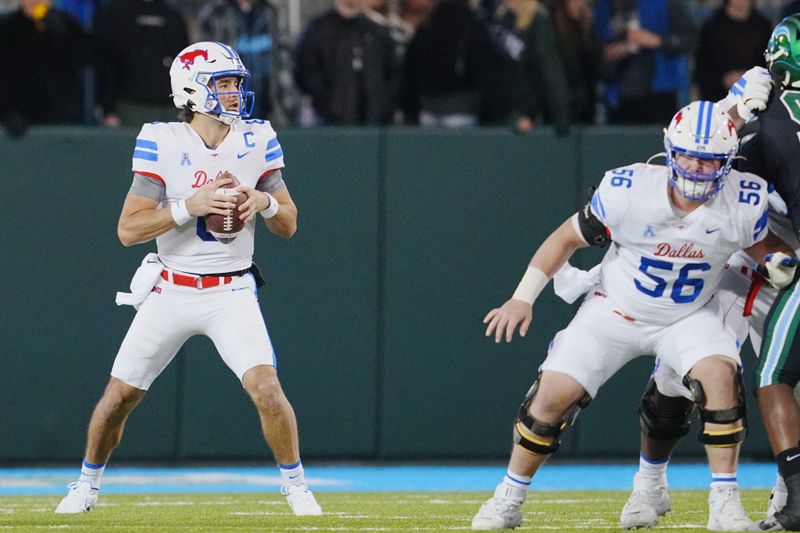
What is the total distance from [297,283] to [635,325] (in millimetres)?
5141

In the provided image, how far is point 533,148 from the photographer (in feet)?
36.4

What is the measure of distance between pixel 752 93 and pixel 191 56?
8.64ft

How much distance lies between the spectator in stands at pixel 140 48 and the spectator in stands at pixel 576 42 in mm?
2753

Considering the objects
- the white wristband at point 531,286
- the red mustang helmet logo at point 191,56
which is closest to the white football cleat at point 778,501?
the white wristband at point 531,286

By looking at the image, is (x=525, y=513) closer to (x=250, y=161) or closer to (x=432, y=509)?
(x=432, y=509)

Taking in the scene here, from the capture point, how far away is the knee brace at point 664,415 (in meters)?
6.52

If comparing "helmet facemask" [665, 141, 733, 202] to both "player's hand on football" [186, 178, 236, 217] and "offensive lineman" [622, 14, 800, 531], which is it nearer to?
"offensive lineman" [622, 14, 800, 531]

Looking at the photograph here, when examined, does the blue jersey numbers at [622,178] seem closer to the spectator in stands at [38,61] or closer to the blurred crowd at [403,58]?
the blurred crowd at [403,58]

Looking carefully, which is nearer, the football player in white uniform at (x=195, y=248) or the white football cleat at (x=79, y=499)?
the football player in white uniform at (x=195, y=248)

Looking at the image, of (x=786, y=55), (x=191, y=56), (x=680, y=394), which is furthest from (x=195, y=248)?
(x=786, y=55)

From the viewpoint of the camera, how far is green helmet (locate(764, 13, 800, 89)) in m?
6.35

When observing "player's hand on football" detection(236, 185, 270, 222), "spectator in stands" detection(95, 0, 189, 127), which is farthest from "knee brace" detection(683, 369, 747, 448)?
"spectator in stands" detection(95, 0, 189, 127)

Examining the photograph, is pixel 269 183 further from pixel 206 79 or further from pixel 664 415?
pixel 664 415

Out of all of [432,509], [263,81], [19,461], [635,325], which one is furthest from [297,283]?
[635,325]
